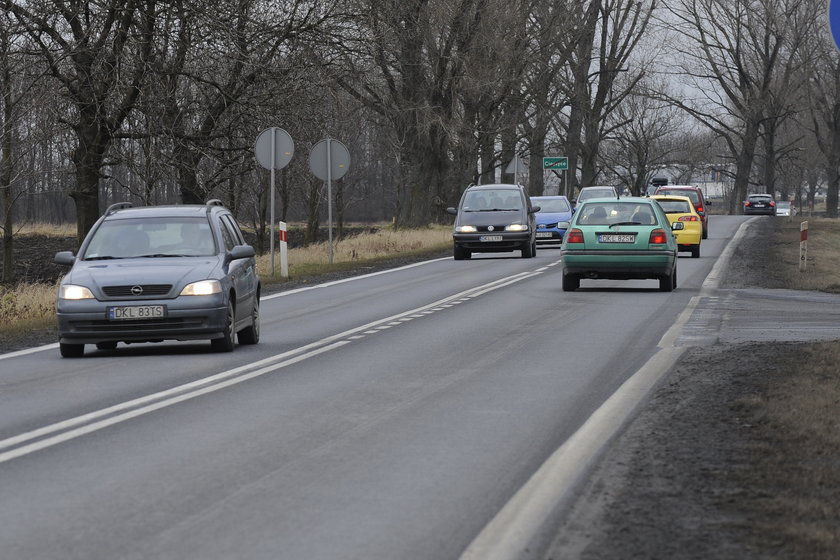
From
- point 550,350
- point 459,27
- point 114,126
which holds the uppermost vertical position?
point 459,27

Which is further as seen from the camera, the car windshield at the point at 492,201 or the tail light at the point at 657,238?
the car windshield at the point at 492,201

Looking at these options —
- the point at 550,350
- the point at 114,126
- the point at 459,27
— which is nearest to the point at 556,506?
the point at 550,350

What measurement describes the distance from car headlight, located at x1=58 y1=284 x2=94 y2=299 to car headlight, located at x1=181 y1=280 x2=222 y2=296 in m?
0.93

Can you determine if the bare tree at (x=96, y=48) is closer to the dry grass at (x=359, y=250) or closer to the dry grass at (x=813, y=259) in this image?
the dry grass at (x=359, y=250)

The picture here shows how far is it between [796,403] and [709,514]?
12.3 feet

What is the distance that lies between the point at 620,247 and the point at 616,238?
0.50 feet

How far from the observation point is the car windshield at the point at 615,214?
78.7 feet

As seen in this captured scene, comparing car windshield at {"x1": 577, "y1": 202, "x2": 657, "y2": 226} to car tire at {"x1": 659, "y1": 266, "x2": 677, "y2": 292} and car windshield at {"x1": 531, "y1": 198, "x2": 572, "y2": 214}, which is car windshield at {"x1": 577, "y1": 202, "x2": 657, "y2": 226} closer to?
car tire at {"x1": 659, "y1": 266, "x2": 677, "y2": 292}

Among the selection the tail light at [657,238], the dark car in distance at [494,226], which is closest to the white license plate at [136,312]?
the tail light at [657,238]

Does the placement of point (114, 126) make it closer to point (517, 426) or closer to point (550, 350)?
point (550, 350)

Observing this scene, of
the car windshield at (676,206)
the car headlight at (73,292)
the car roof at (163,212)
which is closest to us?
the car headlight at (73,292)

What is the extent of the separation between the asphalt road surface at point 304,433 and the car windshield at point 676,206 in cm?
1729

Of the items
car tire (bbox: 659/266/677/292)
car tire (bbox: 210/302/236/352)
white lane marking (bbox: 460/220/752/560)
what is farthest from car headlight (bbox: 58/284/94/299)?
car tire (bbox: 659/266/677/292)

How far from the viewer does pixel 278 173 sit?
6431cm
